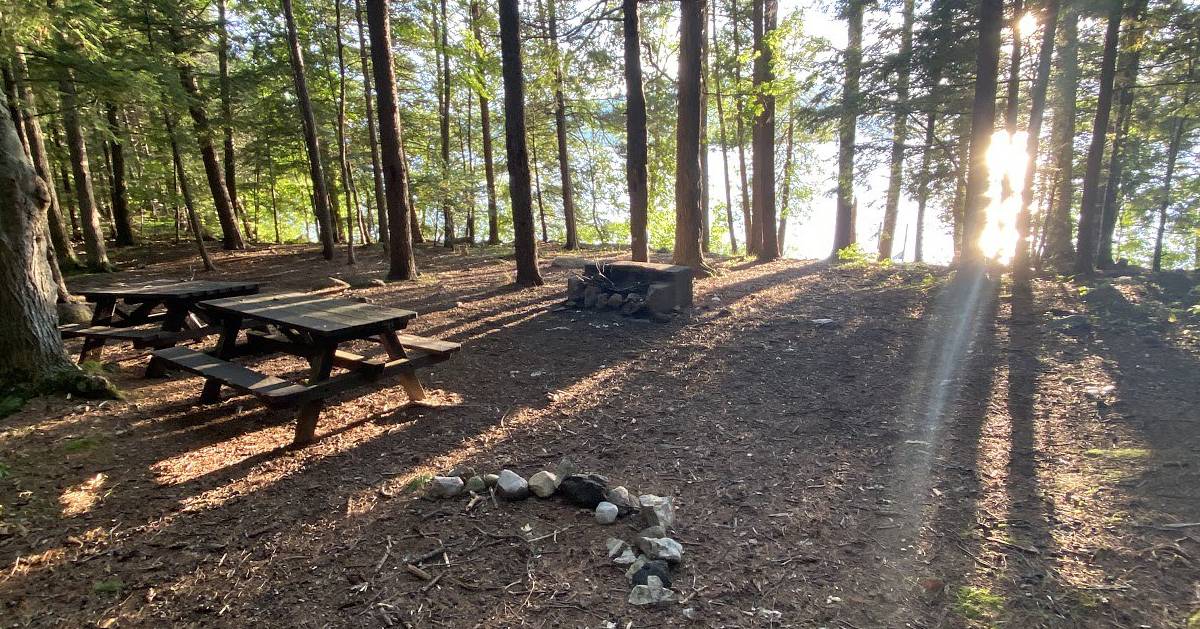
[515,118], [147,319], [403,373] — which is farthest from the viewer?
[515,118]

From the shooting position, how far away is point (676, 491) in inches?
130

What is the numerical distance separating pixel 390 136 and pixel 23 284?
22.7 ft

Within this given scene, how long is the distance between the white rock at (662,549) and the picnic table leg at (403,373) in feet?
9.10

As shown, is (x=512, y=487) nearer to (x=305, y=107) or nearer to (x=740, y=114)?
(x=305, y=107)

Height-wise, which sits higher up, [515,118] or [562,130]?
[562,130]

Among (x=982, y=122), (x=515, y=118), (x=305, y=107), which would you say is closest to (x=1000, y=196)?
(x=982, y=122)

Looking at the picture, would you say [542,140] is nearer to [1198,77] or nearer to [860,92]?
[860,92]

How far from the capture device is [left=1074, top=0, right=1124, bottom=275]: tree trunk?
8695mm

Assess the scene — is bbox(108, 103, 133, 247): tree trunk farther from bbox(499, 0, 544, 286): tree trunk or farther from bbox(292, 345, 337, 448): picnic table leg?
bbox(292, 345, 337, 448): picnic table leg

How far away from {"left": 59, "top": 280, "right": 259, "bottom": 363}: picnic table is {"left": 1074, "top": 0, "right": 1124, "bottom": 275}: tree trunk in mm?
13453

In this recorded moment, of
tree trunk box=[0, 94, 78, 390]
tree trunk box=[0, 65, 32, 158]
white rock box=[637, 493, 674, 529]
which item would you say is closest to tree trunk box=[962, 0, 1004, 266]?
white rock box=[637, 493, 674, 529]

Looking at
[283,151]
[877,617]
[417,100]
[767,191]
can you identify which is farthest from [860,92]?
[283,151]

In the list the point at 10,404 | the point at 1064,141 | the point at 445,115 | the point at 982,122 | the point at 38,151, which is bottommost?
the point at 10,404

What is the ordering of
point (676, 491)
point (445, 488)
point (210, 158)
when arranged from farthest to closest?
point (210, 158) < point (676, 491) < point (445, 488)
